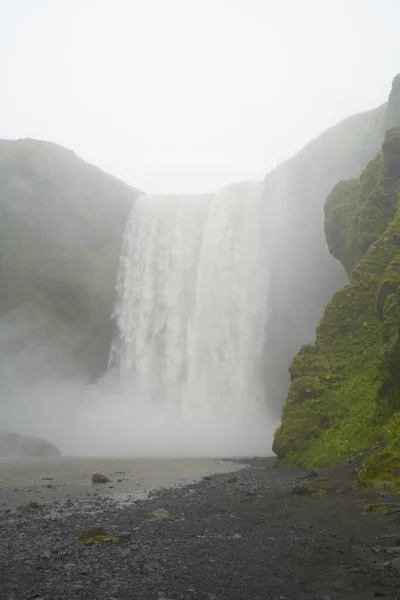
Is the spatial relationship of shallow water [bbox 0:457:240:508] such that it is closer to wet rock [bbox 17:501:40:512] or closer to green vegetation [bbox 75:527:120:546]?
wet rock [bbox 17:501:40:512]

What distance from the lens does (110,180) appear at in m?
50.0

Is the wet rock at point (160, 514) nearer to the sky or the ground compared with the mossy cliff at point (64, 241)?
nearer to the ground

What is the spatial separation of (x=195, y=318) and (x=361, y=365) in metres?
22.5

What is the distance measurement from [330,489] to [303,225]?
29.1 m

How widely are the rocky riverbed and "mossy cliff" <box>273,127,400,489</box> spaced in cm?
260

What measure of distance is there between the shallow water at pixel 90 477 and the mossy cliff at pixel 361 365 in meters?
3.23

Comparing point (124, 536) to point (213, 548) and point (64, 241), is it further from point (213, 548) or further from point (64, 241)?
point (64, 241)

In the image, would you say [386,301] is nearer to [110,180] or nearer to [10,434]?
[10,434]

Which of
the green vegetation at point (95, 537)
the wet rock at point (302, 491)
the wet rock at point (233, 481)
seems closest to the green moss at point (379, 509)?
the wet rock at point (302, 491)

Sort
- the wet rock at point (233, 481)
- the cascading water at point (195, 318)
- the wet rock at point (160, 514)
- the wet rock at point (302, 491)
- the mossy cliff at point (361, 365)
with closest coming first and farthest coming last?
the wet rock at point (160, 514) < the wet rock at point (302, 491) < the wet rock at point (233, 481) < the mossy cliff at point (361, 365) < the cascading water at point (195, 318)

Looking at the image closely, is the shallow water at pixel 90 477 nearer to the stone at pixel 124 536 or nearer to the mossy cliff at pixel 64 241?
the stone at pixel 124 536

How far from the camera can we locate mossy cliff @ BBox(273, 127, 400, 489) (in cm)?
1338

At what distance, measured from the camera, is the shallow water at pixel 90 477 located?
11989 millimetres

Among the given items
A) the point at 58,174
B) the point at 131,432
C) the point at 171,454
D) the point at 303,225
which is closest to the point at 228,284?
the point at 303,225
